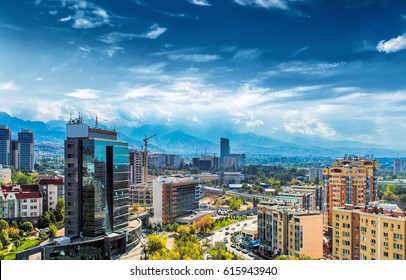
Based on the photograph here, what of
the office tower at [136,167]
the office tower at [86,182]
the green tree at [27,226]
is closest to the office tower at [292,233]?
the office tower at [86,182]

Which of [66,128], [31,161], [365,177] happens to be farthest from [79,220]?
[31,161]

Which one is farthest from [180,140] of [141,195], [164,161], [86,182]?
[164,161]

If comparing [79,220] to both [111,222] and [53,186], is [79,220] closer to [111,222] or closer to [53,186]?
[111,222]

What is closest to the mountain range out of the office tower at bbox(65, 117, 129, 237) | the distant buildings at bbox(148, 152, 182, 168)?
the office tower at bbox(65, 117, 129, 237)

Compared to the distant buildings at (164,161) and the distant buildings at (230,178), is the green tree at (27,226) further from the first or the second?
the distant buildings at (230,178)

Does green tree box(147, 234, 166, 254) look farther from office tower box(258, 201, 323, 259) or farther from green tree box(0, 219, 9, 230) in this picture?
green tree box(0, 219, 9, 230)
